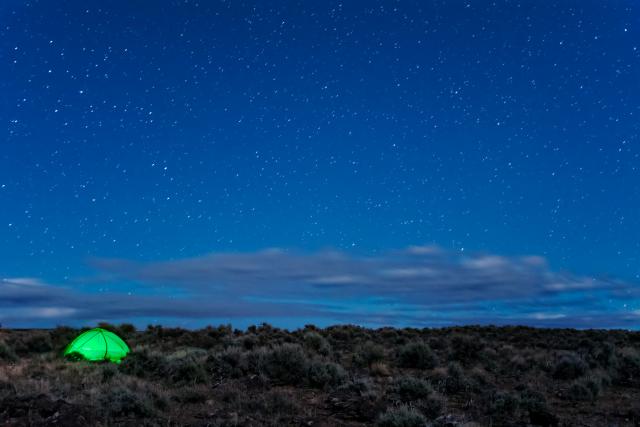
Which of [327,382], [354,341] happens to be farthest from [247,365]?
[354,341]

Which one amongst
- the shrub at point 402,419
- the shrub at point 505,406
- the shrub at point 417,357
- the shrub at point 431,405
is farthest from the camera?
the shrub at point 417,357

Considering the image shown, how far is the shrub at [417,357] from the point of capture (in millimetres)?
19938

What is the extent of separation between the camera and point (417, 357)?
2027 centimetres

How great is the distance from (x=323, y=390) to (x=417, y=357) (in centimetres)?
691

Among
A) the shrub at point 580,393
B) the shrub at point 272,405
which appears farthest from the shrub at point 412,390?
the shrub at point 580,393

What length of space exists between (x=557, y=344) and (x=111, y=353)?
25.1 meters

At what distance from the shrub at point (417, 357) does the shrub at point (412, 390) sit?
6198 mm

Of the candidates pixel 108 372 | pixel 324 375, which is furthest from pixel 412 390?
pixel 108 372

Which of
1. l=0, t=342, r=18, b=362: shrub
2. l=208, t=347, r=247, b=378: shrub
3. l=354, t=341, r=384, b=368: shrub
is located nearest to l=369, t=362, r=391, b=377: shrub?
l=354, t=341, r=384, b=368: shrub

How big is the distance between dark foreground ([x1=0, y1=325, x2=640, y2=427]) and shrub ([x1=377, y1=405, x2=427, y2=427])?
0.07ft

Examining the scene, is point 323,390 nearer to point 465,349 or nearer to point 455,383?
point 455,383

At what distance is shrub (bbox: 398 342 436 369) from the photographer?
19938mm

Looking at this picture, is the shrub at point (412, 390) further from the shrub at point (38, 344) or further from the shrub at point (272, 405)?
the shrub at point (38, 344)

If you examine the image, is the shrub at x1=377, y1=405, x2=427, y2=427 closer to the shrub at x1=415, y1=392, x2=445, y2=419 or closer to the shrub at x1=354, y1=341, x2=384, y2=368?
the shrub at x1=415, y1=392, x2=445, y2=419
